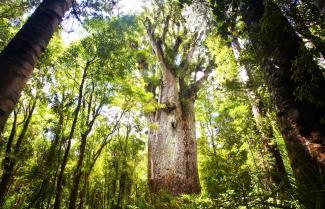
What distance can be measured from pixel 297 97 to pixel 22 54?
228 cm

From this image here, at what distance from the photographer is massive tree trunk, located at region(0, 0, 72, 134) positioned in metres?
1.77

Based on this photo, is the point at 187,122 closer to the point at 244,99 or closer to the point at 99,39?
the point at 244,99

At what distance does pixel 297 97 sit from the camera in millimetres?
1971

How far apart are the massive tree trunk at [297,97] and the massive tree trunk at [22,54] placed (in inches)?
82.9

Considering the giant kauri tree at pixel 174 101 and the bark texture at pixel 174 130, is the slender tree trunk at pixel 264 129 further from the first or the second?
the bark texture at pixel 174 130

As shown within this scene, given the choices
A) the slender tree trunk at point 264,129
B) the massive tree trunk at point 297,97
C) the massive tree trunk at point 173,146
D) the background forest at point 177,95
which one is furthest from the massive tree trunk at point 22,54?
the massive tree trunk at point 173,146

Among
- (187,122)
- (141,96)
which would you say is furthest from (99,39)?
(187,122)

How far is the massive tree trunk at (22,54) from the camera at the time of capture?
1.77 metres

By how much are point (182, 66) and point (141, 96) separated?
11.7 ft

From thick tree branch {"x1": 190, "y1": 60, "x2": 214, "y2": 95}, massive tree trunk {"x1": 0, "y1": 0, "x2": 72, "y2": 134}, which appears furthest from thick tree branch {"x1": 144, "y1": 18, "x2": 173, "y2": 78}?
massive tree trunk {"x1": 0, "y1": 0, "x2": 72, "y2": 134}

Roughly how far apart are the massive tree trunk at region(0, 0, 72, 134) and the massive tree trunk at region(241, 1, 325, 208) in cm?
211

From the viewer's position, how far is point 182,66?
1214 centimetres

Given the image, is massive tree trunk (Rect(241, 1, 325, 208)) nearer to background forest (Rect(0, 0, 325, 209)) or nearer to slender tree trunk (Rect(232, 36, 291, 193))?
background forest (Rect(0, 0, 325, 209))

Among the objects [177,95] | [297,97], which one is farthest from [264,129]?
[177,95]
